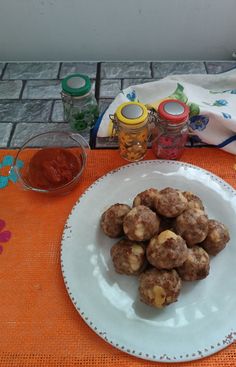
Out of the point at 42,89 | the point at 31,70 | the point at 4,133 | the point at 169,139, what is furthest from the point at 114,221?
the point at 31,70

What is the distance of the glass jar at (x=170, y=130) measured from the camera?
0.86 m

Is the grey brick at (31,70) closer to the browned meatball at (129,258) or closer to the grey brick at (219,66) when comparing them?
the grey brick at (219,66)

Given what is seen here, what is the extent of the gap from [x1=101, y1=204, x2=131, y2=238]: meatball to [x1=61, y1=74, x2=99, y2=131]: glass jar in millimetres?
338

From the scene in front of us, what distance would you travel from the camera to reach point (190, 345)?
676mm

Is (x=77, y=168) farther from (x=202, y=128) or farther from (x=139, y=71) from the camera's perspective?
(x=139, y=71)

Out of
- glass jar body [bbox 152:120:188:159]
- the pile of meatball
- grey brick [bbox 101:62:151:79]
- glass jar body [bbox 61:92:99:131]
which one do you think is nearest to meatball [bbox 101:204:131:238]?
the pile of meatball

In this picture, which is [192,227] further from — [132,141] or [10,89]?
[10,89]

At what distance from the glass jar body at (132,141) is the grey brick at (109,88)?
0.84 ft

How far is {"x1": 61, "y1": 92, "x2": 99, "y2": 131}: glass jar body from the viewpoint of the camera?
37.9 inches

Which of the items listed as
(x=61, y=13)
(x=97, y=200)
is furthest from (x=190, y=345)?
(x=61, y=13)

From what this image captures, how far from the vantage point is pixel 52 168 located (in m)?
0.89

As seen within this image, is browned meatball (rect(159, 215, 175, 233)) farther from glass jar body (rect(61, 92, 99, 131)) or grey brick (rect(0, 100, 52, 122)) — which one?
grey brick (rect(0, 100, 52, 122))

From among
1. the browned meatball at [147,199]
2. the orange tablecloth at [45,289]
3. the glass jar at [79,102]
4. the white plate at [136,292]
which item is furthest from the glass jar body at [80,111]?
the browned meatball at [147,199]

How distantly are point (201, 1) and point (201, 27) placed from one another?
0.29 ft
